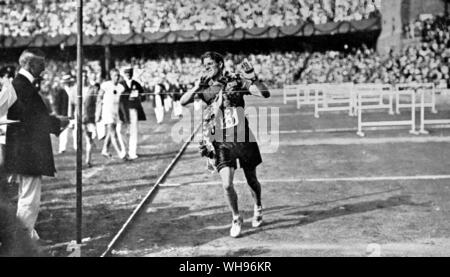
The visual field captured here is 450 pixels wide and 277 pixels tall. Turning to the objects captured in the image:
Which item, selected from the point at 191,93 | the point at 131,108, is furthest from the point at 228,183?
the point at 131,108

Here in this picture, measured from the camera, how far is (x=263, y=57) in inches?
647

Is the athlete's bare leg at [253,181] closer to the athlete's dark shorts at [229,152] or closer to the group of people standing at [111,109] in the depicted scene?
the athlete's dark shorts at [229,152]

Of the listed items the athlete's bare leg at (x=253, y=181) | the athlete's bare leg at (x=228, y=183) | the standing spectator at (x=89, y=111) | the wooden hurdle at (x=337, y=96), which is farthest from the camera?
the wooden hurdle at (x=337, y=96)

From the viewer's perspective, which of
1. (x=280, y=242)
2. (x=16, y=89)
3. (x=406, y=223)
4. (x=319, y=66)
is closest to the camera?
(x=16, y=89)

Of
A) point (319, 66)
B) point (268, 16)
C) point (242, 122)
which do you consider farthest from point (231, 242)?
point (319, 66)

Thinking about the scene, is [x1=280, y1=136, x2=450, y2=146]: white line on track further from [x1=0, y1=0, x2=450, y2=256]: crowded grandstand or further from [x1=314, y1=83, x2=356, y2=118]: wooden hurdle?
[x1=314, y1=83, x2=356, y2=118]: wooden hurdle

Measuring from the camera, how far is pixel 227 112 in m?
5.39

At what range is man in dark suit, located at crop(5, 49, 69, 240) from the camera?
488 cm

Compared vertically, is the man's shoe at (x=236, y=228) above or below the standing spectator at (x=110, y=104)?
below

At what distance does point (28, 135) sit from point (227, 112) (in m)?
1.82

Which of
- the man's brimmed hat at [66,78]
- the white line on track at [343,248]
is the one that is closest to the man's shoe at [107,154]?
the man's brimmed hat at [66,78]

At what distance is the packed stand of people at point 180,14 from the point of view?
31.2 feet
